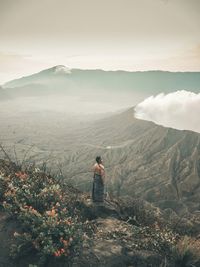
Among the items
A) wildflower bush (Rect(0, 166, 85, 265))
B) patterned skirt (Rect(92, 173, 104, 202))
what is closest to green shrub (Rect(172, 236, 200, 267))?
wildflower bush (Rect(0, 166, 85, 265))

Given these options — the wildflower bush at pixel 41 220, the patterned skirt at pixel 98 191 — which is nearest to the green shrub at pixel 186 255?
the wildflower bush at pixel 41 220

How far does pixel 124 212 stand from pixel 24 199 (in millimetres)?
6080

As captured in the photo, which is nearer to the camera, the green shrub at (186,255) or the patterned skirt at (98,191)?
the green shrub at (186,255)

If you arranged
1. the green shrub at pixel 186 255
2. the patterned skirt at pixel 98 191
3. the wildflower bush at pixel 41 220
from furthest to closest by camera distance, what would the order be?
the patterned skirt at pixel 98 191, the green shrub at pixel 186 255, the wildflower bush at pixel 41 220

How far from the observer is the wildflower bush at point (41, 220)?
13.1m

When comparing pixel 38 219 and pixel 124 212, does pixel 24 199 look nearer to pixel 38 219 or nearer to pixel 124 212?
pixel 38 219

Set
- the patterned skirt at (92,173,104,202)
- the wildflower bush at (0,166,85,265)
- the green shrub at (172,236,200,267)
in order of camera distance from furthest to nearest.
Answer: the patterned skirt at (92,173,104,202) → the green shrub at (172,236,200,267) → the wildflower bush at (0,166,85,265)

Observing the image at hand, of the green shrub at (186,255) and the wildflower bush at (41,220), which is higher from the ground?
the wildflower bush at (41,220)

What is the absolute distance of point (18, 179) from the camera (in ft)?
57.5

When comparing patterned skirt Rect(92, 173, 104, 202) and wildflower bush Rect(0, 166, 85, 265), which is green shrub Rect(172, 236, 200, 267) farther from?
patterned skirt Rect(92, 173, 104, 202)

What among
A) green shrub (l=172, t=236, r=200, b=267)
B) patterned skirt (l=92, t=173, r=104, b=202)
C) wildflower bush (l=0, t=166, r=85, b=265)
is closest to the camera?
wildflower bush (l=0, t=166, r=85, b=265)

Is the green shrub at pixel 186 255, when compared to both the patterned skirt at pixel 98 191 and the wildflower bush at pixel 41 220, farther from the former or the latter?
the patterned skirt at pixel 98 191

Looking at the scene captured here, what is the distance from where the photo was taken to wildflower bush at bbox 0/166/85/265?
43.0ft

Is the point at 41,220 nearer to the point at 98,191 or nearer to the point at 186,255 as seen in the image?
the point at 186,255
